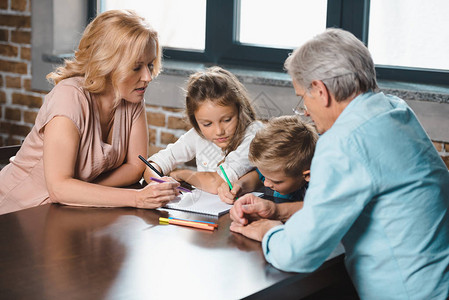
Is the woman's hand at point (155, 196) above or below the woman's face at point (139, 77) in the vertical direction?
below

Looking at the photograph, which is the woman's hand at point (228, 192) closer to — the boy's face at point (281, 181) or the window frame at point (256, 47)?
the boy's face at point (281, 181)

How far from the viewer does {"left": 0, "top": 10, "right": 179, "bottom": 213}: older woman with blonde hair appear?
204 cm

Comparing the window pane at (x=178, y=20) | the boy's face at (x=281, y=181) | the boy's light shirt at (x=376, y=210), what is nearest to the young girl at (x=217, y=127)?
the boy's face at (x=281, y=181)

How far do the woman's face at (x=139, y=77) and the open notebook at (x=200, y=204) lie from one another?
44cm

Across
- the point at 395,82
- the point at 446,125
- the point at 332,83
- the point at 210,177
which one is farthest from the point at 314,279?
A: the point at 395,82

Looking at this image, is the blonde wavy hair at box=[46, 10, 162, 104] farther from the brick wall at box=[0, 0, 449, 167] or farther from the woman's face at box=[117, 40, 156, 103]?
the brick wall at box=[0, 0, 449, 167]

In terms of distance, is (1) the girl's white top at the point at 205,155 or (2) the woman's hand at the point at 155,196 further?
(1) the girl's white top at the point at 205,155

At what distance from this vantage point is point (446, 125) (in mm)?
2812

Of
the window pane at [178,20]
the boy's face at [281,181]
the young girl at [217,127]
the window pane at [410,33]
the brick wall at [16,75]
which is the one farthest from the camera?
the brick wall at [16,75]

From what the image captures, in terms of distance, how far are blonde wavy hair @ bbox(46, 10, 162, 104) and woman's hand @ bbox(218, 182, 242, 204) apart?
54 centimetres

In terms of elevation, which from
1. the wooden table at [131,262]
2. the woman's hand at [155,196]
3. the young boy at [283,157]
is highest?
the young boy at [283,157]

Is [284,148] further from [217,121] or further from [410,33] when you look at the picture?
[410,33]

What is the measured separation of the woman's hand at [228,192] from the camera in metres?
2.13

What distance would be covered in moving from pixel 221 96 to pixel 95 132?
1.76ft
